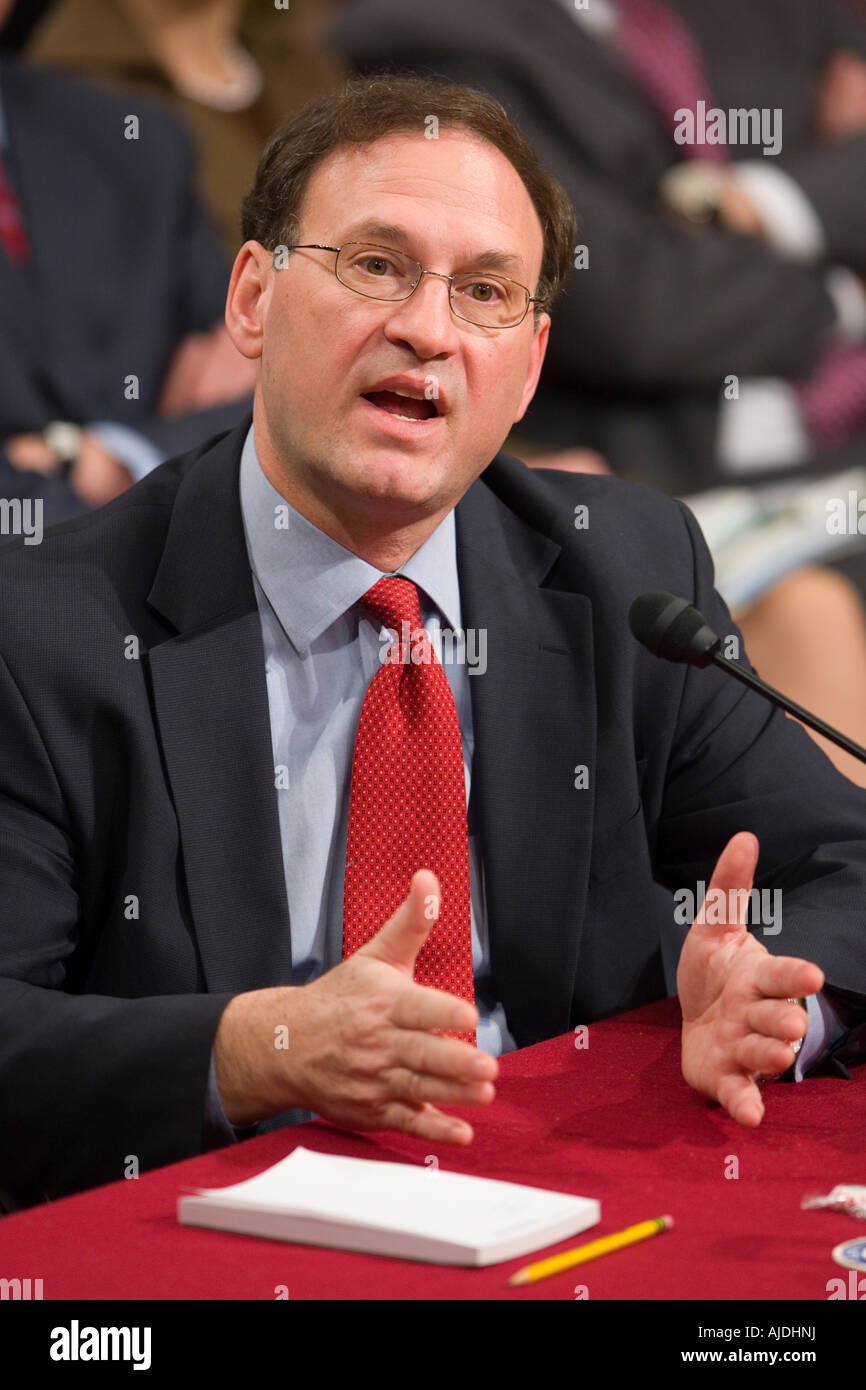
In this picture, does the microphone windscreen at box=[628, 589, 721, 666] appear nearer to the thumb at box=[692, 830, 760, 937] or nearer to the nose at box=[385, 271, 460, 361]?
the thumb at box=[692, 830, 760, 937]

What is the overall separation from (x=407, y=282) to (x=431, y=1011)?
0.72 meters

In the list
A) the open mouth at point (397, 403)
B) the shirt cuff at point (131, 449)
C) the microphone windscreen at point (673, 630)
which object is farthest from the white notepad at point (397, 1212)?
the shirt cuff at point (131, 449)

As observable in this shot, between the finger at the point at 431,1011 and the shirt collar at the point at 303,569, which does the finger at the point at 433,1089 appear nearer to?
the finger at the point at 431,1011

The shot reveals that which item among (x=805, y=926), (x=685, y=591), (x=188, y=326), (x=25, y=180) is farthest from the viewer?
(x=188, y=326)

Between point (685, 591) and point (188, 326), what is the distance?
1577mm

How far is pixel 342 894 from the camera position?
1.48 meters

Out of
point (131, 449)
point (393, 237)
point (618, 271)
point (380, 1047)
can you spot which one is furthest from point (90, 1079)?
point (618, 271)

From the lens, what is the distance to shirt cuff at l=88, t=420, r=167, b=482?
2605 mm

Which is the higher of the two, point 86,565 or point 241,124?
point 241,124

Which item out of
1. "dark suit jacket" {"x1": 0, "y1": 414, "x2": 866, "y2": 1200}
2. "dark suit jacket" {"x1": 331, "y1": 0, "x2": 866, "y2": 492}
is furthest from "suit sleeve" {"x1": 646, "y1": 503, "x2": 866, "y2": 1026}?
"dark suit jacket" {"x1": 331, "y1": 0, "x2": 866, "y2": 492}

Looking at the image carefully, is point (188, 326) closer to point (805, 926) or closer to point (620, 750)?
point (620, 750)

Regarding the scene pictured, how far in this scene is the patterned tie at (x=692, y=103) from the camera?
3.36 m
